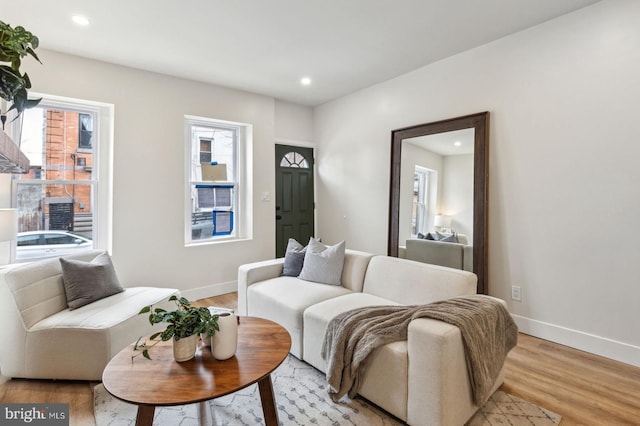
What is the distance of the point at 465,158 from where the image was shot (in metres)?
3.29

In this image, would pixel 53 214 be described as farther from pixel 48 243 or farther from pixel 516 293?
pixel 516 293

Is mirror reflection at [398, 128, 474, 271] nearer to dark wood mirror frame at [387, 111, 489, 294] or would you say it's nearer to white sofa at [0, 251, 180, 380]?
dark wood mirror frame at [387, 111, 489, 294]

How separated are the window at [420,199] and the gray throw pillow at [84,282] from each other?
3.05 m

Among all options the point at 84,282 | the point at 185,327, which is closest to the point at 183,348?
→ the point at 185,327

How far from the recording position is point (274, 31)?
2.83m

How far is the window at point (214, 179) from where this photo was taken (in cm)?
414

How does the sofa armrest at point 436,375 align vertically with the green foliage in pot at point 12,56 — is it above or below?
below

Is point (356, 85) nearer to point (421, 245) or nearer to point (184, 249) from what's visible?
point (421, 245)

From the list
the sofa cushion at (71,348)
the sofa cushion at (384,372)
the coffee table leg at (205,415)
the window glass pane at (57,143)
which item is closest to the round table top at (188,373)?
the coffee table leg at (205,415)

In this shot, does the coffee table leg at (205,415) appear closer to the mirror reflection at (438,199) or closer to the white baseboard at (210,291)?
the white baseboard at (210,291)

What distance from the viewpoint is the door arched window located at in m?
5.04

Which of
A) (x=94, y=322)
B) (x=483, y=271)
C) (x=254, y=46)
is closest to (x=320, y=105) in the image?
(x=254, y=46)

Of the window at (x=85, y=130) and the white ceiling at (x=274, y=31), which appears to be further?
the window at (x=85, y=130)

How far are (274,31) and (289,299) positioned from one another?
7.54 feet
